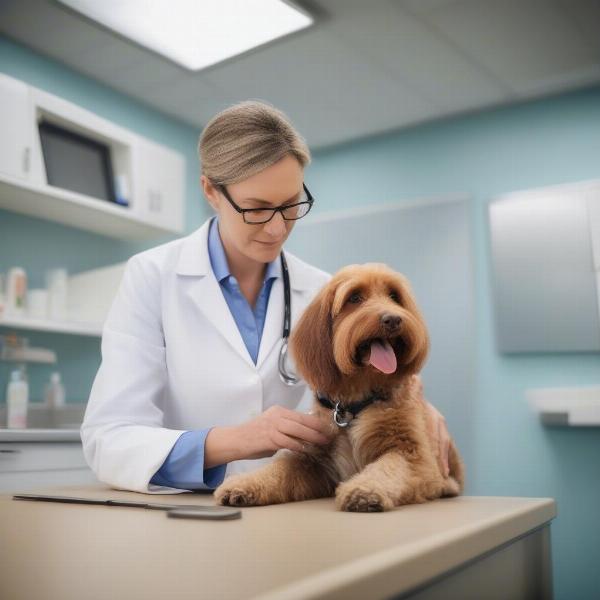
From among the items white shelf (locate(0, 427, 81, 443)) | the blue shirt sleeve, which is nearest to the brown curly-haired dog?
the blue shirt sleeve

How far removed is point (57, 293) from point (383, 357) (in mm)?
2616

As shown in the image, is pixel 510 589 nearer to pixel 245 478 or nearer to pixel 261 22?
pixel 245 478

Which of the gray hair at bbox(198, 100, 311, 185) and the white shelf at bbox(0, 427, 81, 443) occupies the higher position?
the gray hair at bbox(198, 100, 311, 185)

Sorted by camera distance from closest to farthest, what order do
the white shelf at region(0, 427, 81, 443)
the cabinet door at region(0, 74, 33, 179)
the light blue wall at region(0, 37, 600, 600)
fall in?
the white shelf at region(0, 427, 81, 443) → the cabinet door at region(0, 74, 33, 179) → the light blue wall at region(0, 37, 600, 600)

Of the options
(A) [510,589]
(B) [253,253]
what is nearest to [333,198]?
(B) [253,253]

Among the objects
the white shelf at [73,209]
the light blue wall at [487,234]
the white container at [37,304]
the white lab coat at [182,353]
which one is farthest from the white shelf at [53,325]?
the white lab coat at [182,353]

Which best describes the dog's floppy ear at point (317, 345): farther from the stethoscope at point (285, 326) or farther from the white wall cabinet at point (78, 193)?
the white wall cabinet at point (78, 193)

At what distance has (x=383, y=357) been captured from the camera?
1282mm

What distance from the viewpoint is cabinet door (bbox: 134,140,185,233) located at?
3723 mm

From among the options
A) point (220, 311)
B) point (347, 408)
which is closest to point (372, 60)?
point (220, 311)

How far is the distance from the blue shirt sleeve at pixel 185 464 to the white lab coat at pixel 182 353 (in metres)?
0.19

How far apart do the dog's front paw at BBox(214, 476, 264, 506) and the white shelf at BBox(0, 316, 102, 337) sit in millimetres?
2310

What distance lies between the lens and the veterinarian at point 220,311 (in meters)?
1.44

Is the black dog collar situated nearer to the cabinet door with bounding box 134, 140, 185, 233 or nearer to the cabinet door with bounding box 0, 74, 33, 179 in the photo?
the cabinet door with bounding box 0, 74, 33, 179
